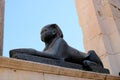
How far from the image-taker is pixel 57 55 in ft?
10.6

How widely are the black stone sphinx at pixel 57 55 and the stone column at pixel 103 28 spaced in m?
1.06

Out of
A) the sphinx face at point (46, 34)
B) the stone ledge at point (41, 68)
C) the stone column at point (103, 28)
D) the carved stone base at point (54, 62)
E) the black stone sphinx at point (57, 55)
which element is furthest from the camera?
the stone column at point (103, 28)

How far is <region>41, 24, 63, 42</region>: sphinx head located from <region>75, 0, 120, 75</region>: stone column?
1354 mm

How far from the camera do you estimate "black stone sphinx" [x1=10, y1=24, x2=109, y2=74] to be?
2955mm

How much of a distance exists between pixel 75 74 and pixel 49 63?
0.32 meters

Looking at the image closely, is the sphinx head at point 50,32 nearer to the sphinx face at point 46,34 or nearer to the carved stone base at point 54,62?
the sphinx face at point 46,34

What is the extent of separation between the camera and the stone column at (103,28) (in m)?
4.77

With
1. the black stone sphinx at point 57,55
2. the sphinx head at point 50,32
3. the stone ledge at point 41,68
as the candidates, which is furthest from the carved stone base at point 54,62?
the sphinx head at point 50,32

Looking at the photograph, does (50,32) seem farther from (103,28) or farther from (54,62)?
(103,28)

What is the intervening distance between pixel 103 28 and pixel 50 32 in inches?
67.1

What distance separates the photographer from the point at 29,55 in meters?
2.93

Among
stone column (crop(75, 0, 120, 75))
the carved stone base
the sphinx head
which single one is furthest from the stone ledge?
stone column (crop(75, 0, 120, 75))

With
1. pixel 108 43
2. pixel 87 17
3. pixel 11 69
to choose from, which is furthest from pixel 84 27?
pixel 11 69

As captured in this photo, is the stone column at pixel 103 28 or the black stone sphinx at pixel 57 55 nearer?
the black stone sphinx at pixel 57 55
